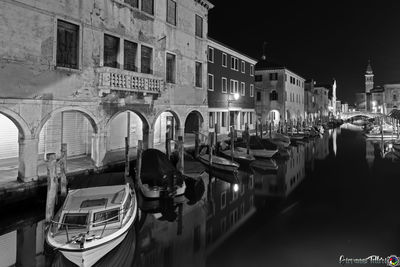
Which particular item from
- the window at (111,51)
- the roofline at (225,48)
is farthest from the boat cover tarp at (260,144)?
the window at (111,51)

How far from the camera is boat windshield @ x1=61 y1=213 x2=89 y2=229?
8.22m

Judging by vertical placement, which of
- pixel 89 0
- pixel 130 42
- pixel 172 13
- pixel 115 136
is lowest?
pixel 115 136

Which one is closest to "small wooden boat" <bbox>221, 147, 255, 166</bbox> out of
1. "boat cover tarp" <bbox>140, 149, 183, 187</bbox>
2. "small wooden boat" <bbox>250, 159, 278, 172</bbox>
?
"small wooden boat" <bbox>250, 159, 278, 172</bbox>

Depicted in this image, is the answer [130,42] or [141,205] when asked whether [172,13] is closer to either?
[130,42]

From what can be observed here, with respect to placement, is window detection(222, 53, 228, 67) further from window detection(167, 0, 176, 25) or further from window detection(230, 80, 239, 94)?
window detection(167, 0, 176, 25)

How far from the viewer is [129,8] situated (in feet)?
52.3

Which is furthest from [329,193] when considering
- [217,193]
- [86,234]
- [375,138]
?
[375,138]

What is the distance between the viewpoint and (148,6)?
17.4m

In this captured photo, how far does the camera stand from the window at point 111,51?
15.0 m

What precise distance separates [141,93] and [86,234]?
10148mm

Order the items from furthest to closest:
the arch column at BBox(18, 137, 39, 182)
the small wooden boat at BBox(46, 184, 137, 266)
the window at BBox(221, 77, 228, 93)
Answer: the window at BBox(221, 77, 228, 93) → the arch column at BBox(18, 137, 39, 182) → the small wooden boat at BBox(46, 184, 137, 266)

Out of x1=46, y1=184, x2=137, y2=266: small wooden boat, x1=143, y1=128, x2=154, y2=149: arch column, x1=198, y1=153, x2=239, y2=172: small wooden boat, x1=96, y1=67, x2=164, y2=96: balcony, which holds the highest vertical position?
x1=96, y1=67, x2=164, y2=96: balcony

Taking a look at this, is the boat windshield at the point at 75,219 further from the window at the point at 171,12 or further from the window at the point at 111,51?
the window at the point at 171,12

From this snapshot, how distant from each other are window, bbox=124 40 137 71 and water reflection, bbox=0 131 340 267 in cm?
751
